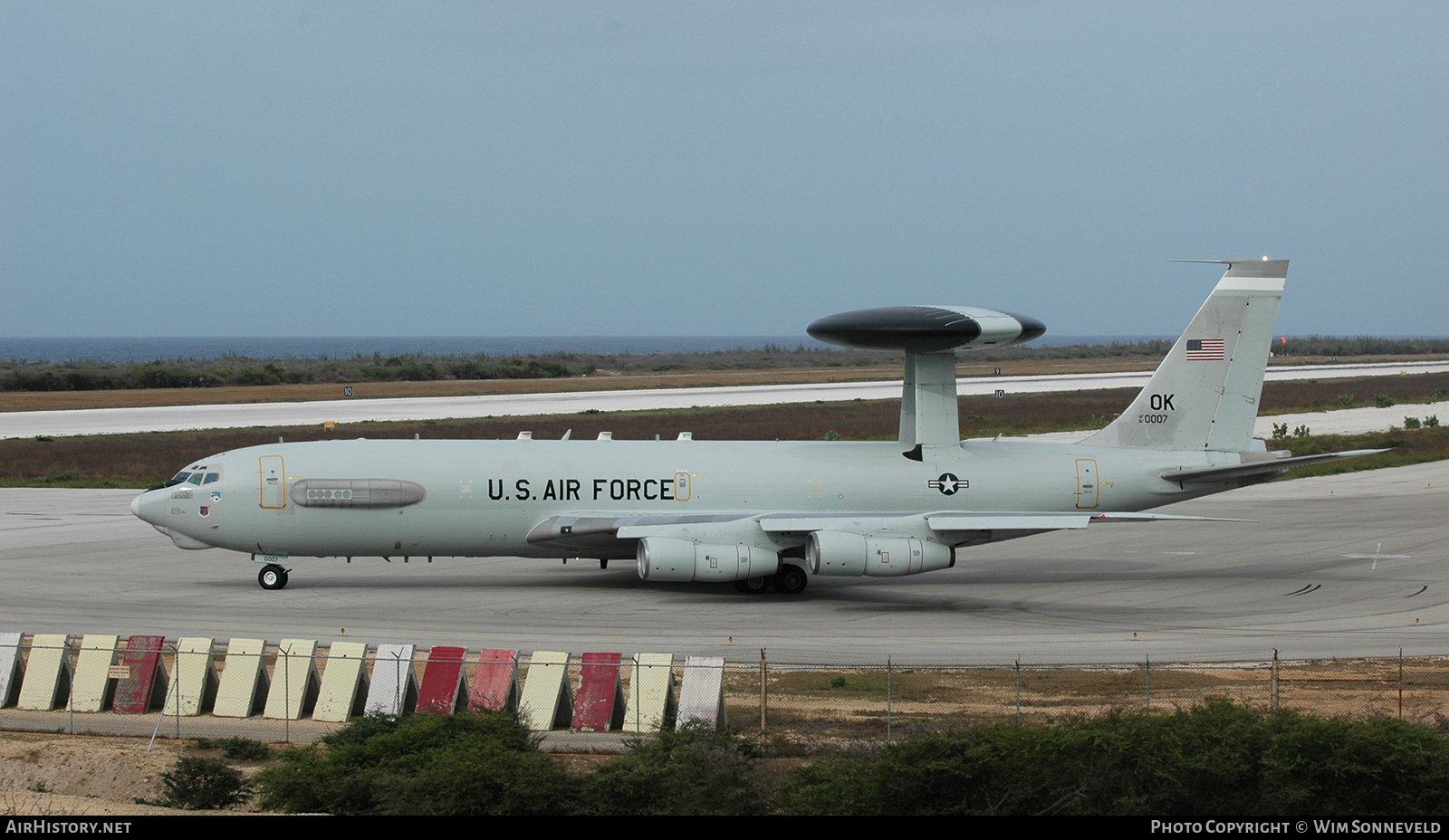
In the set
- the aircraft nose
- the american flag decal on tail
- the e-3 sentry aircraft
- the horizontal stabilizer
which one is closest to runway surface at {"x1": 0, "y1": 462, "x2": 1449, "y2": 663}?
the e-3 sentry aircraft

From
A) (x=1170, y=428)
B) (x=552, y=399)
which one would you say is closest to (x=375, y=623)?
(x=1170, y=428)

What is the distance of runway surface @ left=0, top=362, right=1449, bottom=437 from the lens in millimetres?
89812

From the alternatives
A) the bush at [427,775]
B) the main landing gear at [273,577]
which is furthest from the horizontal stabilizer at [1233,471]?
the main landing gear at [273,577]

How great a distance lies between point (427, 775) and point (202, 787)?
3646 mm

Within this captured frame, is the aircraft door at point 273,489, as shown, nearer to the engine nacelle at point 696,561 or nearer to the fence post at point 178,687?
the engine nacelle at point 696,561

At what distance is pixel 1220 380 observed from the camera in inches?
1550

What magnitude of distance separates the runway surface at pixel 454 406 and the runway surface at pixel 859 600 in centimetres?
4151

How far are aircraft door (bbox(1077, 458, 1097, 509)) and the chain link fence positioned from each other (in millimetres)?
12686

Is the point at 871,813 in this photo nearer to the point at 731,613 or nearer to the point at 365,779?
the point at 365,779

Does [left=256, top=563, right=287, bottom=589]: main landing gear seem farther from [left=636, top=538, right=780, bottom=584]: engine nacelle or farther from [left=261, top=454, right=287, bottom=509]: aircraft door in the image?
[left=636, top=538, right=780, bottom=584]: engine nacelle

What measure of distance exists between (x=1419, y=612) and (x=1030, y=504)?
33.7ft

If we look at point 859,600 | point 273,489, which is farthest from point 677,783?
point 273,489

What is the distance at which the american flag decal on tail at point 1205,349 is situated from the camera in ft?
129

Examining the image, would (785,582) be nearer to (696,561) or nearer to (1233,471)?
(696,561)
